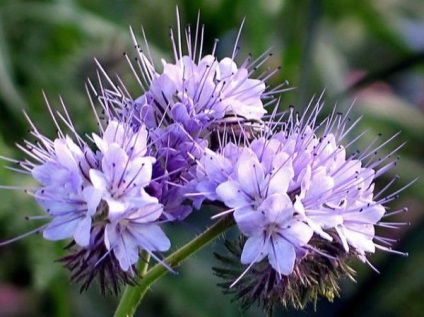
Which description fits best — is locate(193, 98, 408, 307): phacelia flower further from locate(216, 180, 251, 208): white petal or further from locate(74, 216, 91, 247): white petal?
locate(74, 216, 91, 247): white petal

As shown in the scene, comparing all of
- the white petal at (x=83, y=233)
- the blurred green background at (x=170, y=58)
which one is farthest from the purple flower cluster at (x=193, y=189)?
the blurred green background at (x=170, y=58)

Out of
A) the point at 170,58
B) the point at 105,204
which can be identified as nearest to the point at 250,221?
the point at 105,204

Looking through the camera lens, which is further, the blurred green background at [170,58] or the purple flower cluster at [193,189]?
the blurred green background at [170,58]

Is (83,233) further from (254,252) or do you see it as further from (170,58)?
(170,58)

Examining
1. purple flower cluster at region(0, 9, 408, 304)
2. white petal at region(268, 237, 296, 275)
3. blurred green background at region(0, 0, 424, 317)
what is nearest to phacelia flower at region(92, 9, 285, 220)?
purple flower cluster at region(0, 9, 408, 304)

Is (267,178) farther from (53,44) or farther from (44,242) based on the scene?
(53,44)

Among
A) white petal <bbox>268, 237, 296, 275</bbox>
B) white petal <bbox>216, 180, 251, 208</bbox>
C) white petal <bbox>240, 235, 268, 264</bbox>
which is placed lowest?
white petal <bbox>240, 235, 268, 264</bbox>

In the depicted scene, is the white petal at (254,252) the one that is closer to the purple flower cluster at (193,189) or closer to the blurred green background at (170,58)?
the purple flower cluster at (193,189)
